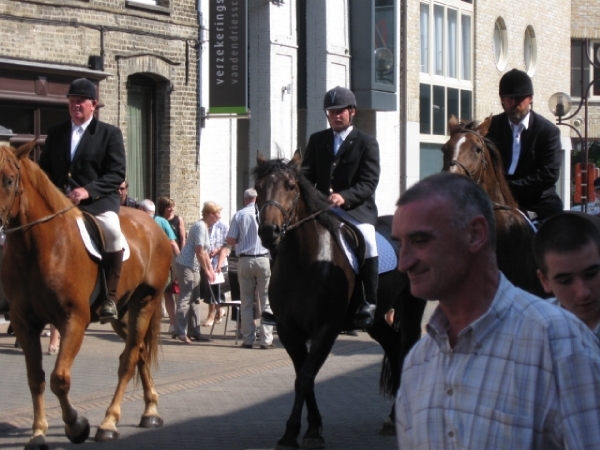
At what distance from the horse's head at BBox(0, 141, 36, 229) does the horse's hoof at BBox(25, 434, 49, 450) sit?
5.40 feet

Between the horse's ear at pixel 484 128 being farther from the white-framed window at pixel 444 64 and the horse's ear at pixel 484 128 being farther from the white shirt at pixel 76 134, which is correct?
the white-framed window at pixel 444 64

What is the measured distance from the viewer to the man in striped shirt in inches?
163

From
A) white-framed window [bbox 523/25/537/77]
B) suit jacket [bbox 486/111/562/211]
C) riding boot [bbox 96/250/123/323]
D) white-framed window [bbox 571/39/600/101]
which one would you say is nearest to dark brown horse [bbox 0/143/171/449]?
riding boot [bbox 96/250/123/323]

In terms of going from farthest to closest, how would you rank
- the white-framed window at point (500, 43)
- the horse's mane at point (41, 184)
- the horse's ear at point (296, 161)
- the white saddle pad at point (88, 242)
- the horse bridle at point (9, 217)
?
the white-framed window at point (500, 43)
the white saddle pad at point (88, 242)
the horse's ear at point (296, 161)
the horse's mane at point (41, 184)
the horse bridle at point (9, 217)

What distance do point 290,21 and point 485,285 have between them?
23670 mm

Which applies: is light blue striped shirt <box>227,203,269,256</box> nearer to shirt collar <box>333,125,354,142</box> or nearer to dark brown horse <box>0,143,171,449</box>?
shirt collar <box>333,125,354,142</box>

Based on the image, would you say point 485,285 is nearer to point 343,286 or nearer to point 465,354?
point 465,354

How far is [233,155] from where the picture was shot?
946 inches

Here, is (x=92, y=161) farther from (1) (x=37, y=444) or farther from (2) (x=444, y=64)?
(2) (x=444, y=64)

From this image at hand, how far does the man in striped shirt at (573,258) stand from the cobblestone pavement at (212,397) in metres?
5.13

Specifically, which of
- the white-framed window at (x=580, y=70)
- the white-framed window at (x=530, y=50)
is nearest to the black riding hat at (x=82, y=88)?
the white-framed window at (x=530, y=50)

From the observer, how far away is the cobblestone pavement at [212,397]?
377 inches

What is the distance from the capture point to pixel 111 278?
9594 millimetres

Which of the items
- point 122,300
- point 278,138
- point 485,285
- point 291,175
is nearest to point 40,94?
point 278,138
